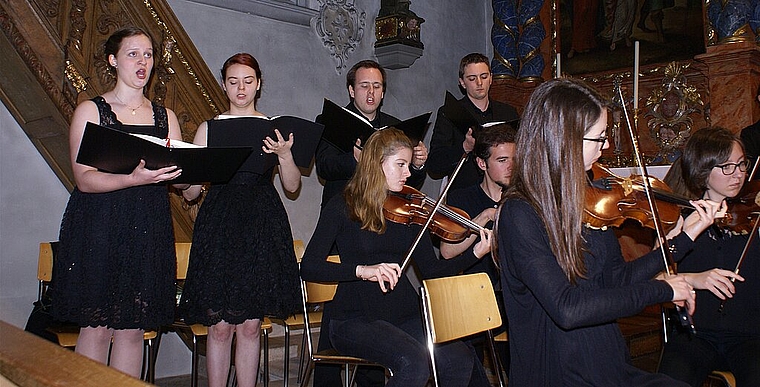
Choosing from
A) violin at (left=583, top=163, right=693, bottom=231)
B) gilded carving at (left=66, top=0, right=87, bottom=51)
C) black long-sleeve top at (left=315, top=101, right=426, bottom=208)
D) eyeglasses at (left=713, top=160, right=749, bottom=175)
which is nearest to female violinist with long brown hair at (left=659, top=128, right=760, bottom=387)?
eyeglasses at (left=713, top=160, right=749, bottom=175)

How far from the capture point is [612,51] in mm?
5918

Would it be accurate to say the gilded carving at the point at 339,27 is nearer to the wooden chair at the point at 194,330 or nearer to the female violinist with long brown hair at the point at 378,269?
the wooden chair at the point at 194,330

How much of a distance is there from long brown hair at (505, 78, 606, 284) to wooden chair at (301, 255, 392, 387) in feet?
3.42

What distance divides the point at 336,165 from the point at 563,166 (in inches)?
73.1

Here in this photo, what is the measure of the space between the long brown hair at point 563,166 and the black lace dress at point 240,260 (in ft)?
4.83

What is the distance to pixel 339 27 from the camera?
17.9 feet

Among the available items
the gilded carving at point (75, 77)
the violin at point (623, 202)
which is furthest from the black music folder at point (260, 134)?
the violin at point (623, 202)

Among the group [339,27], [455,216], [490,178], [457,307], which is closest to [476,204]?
[490,178]

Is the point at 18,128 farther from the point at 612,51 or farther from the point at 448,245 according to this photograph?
the point at 612,51

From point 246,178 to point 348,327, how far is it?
807 mm

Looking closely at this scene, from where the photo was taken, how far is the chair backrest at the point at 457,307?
2.49 meters

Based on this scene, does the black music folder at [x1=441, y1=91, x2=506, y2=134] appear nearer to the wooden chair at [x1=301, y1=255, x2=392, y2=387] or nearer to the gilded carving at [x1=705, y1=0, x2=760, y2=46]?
the wooden chair at [x1=301, y1=255, x2=392, y2=387]

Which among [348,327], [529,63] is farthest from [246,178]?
[529,63]

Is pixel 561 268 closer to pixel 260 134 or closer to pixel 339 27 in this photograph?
pixel 260 134
